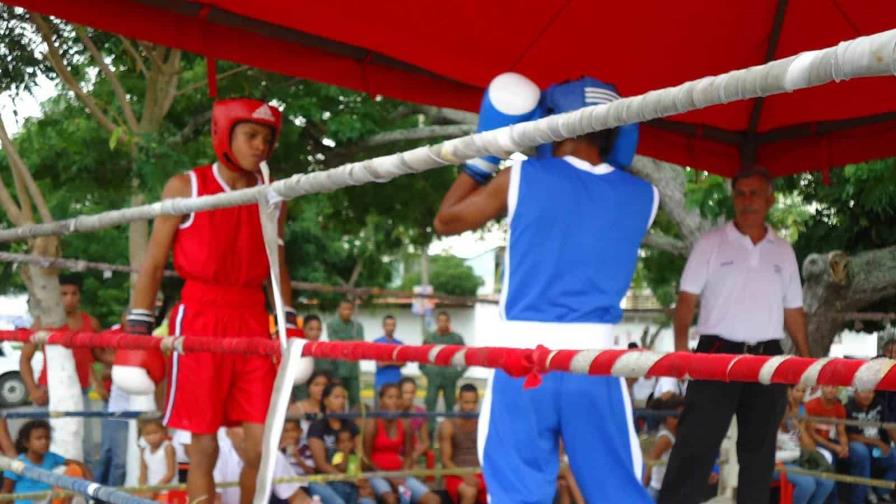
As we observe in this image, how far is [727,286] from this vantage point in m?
3.73

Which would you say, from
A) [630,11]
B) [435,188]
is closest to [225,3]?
[630,11]

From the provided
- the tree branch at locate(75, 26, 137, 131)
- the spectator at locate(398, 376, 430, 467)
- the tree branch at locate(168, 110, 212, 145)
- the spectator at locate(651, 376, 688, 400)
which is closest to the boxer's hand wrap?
the tree branch at locate(75, 26, 137, 131)

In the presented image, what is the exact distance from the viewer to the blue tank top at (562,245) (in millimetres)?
2316

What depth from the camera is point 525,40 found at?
411 centimetres

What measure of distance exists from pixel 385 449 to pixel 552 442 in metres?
4.71

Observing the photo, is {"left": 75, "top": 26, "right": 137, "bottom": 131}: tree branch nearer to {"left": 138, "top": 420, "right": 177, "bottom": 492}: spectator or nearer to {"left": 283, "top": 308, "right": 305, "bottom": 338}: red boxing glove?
{"left": 138, "top": 420, "right": 177, "bottom": 492}: spectator

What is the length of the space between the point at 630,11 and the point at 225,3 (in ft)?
4.75

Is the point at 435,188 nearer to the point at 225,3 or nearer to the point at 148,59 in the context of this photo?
the point at 148,59

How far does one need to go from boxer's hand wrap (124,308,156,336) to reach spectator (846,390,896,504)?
18.2 ft

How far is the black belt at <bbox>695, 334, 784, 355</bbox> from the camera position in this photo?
145 inches

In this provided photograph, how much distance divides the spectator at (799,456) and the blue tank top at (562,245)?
3.30 metres

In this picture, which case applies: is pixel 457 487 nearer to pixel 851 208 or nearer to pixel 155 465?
pixel 155 465

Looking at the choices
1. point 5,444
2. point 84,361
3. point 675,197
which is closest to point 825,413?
point 675,197

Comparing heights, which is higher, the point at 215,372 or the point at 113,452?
the point at 215,372
